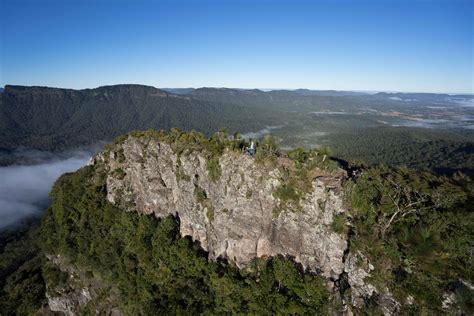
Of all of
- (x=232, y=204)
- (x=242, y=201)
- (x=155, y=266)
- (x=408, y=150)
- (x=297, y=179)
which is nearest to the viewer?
(x=297, y=179)

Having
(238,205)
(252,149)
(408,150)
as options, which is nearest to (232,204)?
(238,205)

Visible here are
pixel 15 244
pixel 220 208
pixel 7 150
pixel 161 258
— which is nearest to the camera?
pixel 220 208

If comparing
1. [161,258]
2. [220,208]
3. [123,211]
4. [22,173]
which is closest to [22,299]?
[123,211]

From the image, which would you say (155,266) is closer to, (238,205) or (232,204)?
(232,204)

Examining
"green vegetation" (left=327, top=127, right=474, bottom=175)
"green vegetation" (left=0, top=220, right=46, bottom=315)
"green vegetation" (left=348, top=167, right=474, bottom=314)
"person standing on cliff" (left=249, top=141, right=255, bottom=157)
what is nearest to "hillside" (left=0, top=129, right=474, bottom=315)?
"green vegetation" (left=348, top=167, right=474, bottom=314)

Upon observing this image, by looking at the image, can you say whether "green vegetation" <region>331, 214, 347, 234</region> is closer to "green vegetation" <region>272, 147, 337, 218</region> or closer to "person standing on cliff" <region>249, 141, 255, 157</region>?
"green vegetation" <region>272, 147, 337, 218</region>

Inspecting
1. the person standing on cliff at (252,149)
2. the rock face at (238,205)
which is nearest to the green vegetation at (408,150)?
the person standing on cliff at (252,149)

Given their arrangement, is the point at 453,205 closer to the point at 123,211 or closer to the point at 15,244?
the point at 123,211
